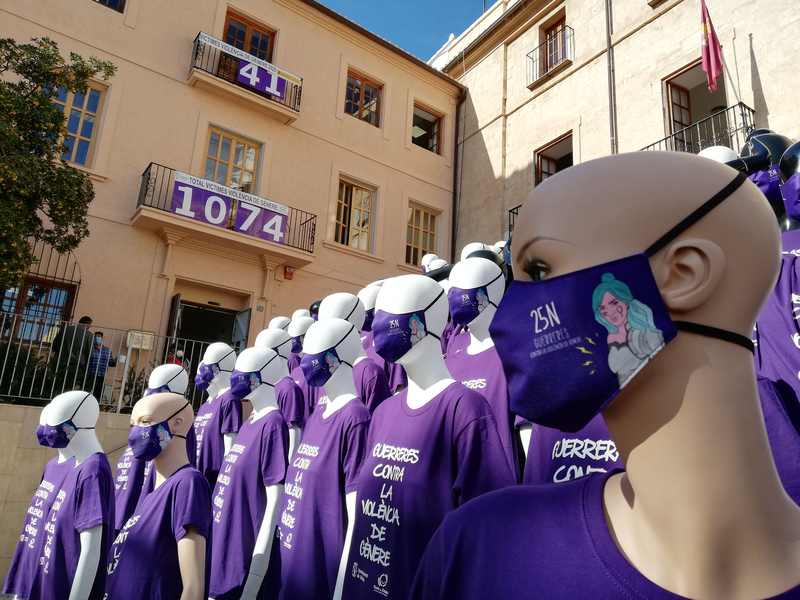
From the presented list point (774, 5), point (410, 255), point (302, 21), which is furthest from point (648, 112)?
point (302, 21)

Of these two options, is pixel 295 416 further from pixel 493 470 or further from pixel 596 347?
pixel 596 347

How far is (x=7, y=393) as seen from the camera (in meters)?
7.59

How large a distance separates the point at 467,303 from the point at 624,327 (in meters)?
2.63

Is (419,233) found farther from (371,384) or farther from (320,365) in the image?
(320,365)

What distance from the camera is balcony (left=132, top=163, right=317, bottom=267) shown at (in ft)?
35.8

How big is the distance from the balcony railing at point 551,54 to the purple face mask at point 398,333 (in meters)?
12.0

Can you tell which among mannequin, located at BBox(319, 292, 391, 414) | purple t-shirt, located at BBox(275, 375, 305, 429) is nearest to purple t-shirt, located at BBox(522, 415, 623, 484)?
mannequin, located at BBox(319, 292, 391, 414)

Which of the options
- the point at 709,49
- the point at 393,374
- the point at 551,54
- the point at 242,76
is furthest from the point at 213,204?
the point at 709,49

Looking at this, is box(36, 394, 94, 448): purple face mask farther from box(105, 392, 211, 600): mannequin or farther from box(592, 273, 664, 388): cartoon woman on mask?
box(592, 273, 664, 388): cartoon woman on mask

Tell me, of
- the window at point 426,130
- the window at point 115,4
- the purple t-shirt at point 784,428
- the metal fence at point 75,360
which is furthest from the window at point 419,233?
the purple t-shirt at point 784,428

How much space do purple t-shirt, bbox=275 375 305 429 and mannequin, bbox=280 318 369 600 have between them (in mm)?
1271

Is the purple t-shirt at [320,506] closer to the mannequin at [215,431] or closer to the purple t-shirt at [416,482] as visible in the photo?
the purple t-shirt at [416,482]

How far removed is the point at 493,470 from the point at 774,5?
10.8 metres

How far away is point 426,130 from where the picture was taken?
55.4 ft
